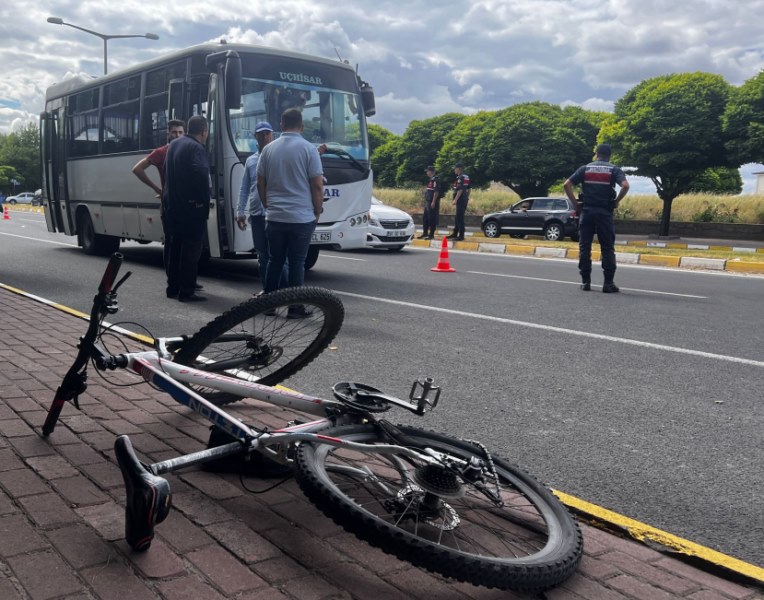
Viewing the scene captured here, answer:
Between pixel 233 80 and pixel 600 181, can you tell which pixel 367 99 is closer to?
pixel 233 80

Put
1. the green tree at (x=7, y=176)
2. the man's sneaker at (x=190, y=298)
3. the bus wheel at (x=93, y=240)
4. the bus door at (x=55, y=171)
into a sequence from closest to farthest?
the man's sneaker at (x=190, y=298), the bus wheel at (x=93, y=240), the bus door at (x=55, y=171), the green tree at (x=7, y=176)

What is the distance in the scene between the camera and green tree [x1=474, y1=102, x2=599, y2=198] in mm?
42219

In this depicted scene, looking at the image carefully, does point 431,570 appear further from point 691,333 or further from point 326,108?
point 326,108

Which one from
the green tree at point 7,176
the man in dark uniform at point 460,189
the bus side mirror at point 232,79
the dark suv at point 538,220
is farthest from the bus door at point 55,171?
the green tree at point 7,176

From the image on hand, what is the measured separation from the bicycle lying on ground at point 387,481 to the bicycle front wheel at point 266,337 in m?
0.29

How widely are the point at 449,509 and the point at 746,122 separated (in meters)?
31.2

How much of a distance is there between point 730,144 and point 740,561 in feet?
99.4

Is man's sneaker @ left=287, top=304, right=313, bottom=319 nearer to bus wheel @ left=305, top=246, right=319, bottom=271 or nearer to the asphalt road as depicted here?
the asphalt road

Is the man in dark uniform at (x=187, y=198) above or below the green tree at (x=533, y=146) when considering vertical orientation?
below

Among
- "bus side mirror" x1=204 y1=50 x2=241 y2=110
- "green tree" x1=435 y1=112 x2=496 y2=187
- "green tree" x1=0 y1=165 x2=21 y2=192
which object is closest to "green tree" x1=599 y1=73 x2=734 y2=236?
"green tree" x1=435 y1=112 x2=496 y2=187

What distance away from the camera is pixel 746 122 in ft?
96.2

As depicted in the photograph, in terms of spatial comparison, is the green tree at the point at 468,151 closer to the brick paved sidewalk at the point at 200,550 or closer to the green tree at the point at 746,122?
the green tree at the point at 746,122

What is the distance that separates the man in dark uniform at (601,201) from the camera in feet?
32.4

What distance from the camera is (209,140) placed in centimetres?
995
